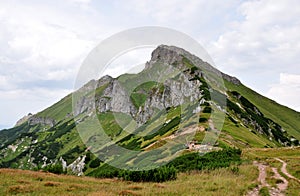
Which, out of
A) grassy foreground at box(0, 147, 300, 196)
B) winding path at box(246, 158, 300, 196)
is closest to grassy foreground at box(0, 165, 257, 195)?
grassy foreground at box(0, 147, 300, 196)

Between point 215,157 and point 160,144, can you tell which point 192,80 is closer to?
point 160,144

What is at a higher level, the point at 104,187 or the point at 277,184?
the point at 277,184

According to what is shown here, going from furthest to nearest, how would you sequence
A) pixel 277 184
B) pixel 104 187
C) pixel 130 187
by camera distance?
pixel 277 184
pixel 104 187
pixel 130 187

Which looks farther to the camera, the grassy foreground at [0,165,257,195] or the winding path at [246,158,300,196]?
the winding path at [246,158,300,196]

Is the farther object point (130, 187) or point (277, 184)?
point (277, 184)

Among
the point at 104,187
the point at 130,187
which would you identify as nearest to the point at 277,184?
the point at 130,187

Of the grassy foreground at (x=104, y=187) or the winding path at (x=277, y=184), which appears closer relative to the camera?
the grassy foreground at (x=104, y=187)

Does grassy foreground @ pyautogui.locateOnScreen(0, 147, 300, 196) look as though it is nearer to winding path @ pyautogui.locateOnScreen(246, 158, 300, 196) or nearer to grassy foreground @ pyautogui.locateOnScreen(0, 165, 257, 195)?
grassy foreground @ pyautogui.locateOnScreen(0, 165, 257, 195)

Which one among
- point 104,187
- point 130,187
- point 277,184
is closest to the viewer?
point 130,187

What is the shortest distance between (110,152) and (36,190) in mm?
131100

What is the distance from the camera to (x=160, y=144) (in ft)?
304

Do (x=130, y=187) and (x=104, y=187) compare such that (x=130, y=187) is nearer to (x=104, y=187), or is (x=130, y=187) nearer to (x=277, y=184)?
(x=104, y=187)

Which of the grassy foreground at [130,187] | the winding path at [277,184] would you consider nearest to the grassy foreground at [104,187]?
the grassy foreground at [130,187]

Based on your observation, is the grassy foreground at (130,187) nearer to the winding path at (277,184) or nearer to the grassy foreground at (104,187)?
the grassy foreground at (104,187)
